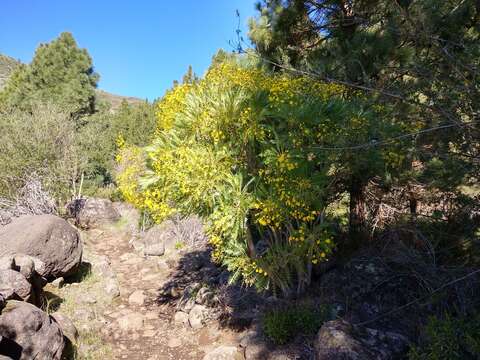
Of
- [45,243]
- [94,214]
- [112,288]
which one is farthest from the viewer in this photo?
[94,214]

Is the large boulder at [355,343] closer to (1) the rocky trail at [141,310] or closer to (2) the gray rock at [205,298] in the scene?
(1) the rocky trail at [141,310]

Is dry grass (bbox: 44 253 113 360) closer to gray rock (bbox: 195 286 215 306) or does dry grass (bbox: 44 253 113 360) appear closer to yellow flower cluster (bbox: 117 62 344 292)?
gray rock (bbox: 195 286 215 306)

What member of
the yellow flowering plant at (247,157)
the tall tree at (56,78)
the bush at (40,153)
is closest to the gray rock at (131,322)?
the yellow flowering plant at (247,157)

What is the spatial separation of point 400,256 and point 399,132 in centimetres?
204

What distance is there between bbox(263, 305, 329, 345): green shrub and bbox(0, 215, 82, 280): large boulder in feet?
15.8

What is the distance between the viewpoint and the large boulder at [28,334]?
4.29 metres

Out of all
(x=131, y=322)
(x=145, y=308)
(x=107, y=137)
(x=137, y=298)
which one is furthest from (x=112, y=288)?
(x=107, y=137)

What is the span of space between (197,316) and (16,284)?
10.1ft

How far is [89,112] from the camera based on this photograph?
75.4 ft

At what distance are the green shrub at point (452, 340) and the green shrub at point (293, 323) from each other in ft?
5.17

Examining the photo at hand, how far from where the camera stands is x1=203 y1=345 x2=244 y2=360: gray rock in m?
5.14

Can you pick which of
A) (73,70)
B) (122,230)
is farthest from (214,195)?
(73,70)

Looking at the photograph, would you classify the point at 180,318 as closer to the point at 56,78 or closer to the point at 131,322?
the point at 131,322

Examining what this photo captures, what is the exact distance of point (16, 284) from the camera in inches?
216
